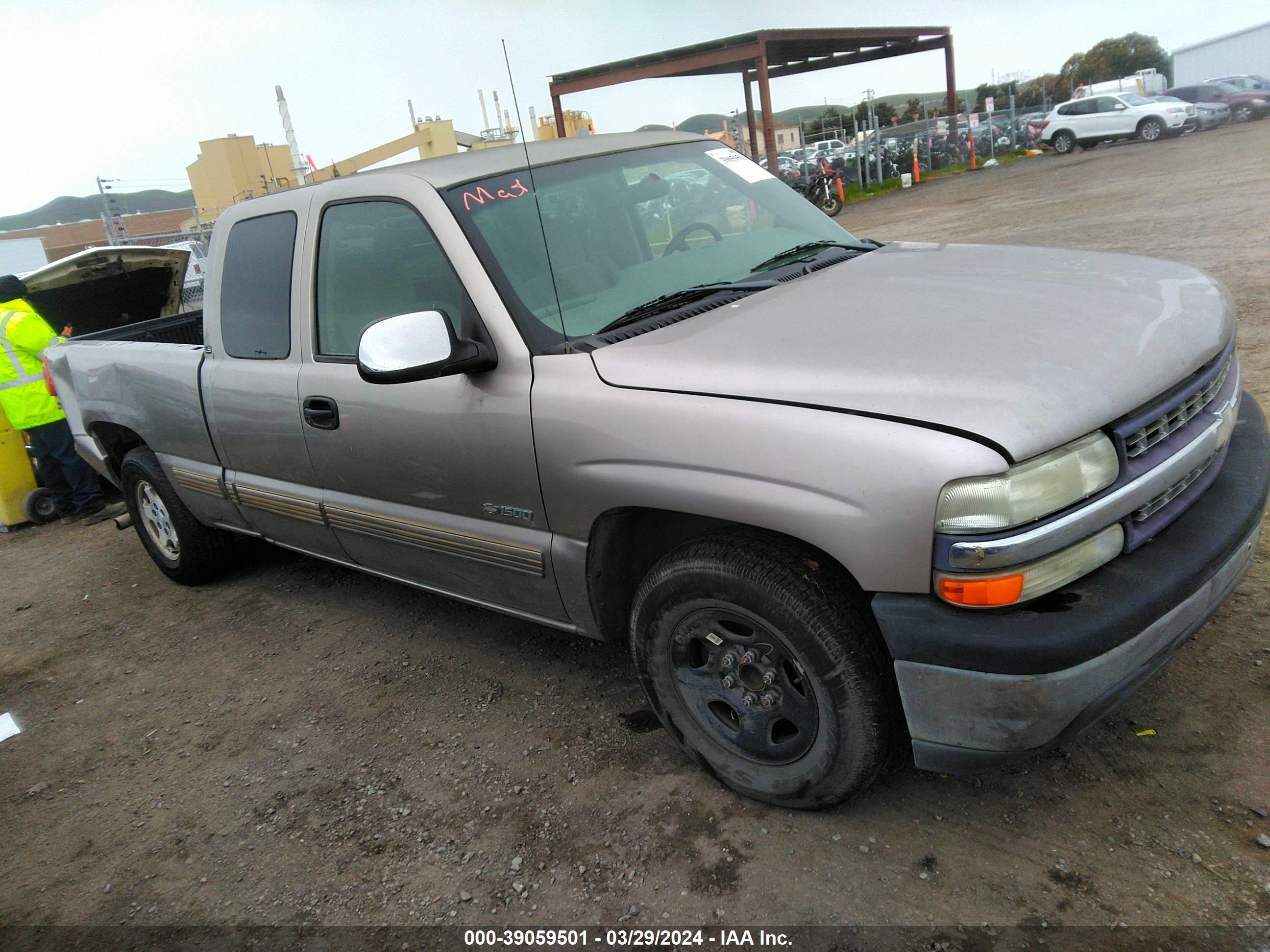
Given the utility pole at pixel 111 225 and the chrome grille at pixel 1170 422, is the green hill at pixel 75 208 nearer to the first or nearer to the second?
the utility pole at pixel 111 225

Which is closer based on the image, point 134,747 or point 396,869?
point 396,869

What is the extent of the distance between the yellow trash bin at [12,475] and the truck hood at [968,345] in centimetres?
649

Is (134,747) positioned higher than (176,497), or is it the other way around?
(176,497)

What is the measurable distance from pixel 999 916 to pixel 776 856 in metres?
0.55

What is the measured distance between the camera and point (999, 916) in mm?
2096

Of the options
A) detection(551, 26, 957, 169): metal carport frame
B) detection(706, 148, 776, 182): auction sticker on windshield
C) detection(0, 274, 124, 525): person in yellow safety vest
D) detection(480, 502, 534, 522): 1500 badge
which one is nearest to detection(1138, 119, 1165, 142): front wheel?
detection(551, 26, 957, 169): metal carport frame

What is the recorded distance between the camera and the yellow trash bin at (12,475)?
702 centimetres

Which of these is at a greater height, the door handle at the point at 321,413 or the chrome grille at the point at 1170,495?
the door handle at the point at 321,413

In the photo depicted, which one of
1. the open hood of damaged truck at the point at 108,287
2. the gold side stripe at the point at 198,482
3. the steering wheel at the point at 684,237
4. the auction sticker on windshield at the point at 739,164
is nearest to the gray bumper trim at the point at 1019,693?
the steering wheel at the point at 684,237

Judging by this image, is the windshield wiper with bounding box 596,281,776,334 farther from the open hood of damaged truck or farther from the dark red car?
the dark red car

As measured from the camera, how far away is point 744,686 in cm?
244

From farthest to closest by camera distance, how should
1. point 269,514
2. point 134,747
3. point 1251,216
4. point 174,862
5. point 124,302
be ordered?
point 1251,216, point 124,302, point 269,514, point 134,747, point 174,862

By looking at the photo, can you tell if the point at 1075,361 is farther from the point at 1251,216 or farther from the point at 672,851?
the point at 1251,216

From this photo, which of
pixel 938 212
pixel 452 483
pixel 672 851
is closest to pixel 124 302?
pixel 452 483
